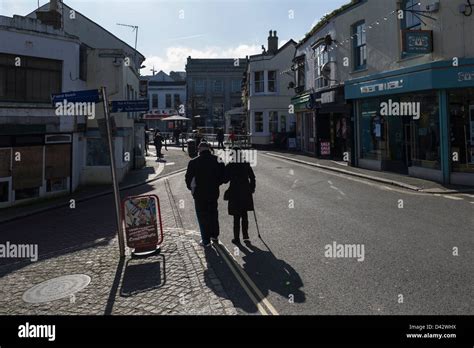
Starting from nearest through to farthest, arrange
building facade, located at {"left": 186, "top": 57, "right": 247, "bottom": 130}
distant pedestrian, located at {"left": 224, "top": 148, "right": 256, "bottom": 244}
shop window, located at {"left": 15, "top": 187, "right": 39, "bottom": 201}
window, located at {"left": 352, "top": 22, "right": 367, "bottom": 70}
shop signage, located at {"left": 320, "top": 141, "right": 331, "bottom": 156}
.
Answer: distant pedestrian, located at {"left": 224, "top": 148, "right": 256, "bottom": 244}
shop window, located at {"left": 15, "top": 187, "right": 39, "bottom": 201}
window, located at {"left": 352, "top": 22, "right": 367, "bottom": 70}
shop signage, located at {"left": 320, "top": 141, "right": 331, "bottom": 156}
building facade, located at {"left": 186, "top": 57, "right": 247, "bottom": 130}

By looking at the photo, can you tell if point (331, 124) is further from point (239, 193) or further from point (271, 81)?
point (239, 193)

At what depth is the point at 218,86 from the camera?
213 feet

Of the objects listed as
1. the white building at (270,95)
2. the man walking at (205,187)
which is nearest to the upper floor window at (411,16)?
the man walking at (205,187)

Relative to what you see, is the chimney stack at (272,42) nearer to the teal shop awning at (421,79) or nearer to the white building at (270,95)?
the white building at (270,95)

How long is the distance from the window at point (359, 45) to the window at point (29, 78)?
13.0m

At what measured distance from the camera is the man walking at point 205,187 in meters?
7.71

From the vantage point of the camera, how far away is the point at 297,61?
96.1ft

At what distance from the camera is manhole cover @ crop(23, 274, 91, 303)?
559 cm

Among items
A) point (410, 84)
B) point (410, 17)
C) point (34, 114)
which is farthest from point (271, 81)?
point (34, 114)

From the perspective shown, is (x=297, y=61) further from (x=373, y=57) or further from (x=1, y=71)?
(x=1, y=71)

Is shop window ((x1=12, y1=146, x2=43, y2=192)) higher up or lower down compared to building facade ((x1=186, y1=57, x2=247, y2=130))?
lower down

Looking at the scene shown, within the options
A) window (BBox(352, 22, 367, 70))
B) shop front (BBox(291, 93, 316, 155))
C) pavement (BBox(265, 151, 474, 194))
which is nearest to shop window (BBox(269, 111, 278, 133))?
shop front (BBox(291, 93, 316, 155))

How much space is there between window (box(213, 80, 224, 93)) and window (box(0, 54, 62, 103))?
5095cm

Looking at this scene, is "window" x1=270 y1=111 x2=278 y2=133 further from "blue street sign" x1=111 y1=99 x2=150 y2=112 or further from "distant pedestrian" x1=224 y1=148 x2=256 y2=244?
"distant pedestrian" x1=224 y1=148 x2=256 y2=244
